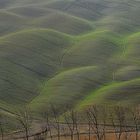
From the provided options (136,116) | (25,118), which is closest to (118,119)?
(136,116)

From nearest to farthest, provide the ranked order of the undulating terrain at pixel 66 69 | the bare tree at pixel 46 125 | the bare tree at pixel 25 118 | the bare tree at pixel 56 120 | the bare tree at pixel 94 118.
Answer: the bare tree at pixel 94 118, the bare tree at pixel 56 120, the bare tree at pixel 25 118, the bare tree at pixel 46 125, the undulating terrain at pixel 66 69

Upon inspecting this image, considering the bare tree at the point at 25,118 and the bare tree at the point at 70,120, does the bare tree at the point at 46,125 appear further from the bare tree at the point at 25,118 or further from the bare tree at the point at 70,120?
the bare tree at the point at 70,120

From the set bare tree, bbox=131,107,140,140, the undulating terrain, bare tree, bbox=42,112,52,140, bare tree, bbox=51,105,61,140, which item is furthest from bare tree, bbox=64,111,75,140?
bare tree, bbox=131,107,140,140

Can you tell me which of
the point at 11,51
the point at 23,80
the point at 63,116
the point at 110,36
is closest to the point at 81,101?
the point at 63,116

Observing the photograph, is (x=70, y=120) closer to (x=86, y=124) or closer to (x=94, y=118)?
(x=86, y=124)

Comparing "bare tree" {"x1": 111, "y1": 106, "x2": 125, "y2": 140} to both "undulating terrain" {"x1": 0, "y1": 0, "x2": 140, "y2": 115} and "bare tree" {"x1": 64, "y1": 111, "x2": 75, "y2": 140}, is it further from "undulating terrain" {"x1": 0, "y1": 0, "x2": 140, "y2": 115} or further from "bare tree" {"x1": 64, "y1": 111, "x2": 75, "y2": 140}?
"bare tree" {"x1": 64, "y1": 111, "x2": 75, "y2": 140}

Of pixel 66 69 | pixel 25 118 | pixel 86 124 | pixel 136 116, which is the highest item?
pixel 136 116

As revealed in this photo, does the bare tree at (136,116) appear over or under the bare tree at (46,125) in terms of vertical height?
over

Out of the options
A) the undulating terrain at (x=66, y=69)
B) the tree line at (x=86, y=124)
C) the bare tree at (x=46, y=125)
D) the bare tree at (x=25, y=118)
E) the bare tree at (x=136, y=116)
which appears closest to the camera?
the tree line at (x=86, y=124)

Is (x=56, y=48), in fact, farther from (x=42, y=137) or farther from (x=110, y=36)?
(x=42, y=137)

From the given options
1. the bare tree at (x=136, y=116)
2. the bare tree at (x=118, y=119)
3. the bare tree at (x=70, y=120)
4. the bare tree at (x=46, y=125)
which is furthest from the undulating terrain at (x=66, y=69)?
→ the bare tree at (x=118, y=119)

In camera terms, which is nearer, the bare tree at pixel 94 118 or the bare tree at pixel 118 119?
the bare tree at pixel 94 118
